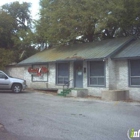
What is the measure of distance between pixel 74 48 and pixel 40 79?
413 cm

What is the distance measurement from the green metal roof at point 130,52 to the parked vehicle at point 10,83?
799 centimetres

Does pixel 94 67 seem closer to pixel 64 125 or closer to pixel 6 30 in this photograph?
pixel 64 125

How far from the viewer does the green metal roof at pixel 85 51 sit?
18109 mm

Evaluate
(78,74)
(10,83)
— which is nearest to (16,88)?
(10,83)

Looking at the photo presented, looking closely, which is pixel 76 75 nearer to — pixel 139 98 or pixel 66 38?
pixel 66 38

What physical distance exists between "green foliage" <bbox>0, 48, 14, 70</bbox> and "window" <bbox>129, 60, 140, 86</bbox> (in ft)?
49.3

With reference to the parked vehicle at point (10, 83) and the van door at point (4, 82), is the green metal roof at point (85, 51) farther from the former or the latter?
the van door at point (4, 82)

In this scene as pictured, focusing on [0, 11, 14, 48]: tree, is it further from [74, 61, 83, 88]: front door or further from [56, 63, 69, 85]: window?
[74, 61, 83, 88]: front door

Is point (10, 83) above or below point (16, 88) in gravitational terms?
above

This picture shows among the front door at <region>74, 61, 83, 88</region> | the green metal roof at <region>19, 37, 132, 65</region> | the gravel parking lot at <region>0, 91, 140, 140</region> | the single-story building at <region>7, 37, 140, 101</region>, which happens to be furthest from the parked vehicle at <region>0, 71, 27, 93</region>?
the gravel parking lot at <region>0, 91, 140, 140</region>

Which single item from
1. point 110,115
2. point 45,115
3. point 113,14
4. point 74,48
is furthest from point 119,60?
point 45,115

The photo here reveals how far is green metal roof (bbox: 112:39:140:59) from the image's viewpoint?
53.0ft

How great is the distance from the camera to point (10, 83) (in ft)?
66.0

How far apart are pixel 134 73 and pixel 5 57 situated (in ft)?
51.5
